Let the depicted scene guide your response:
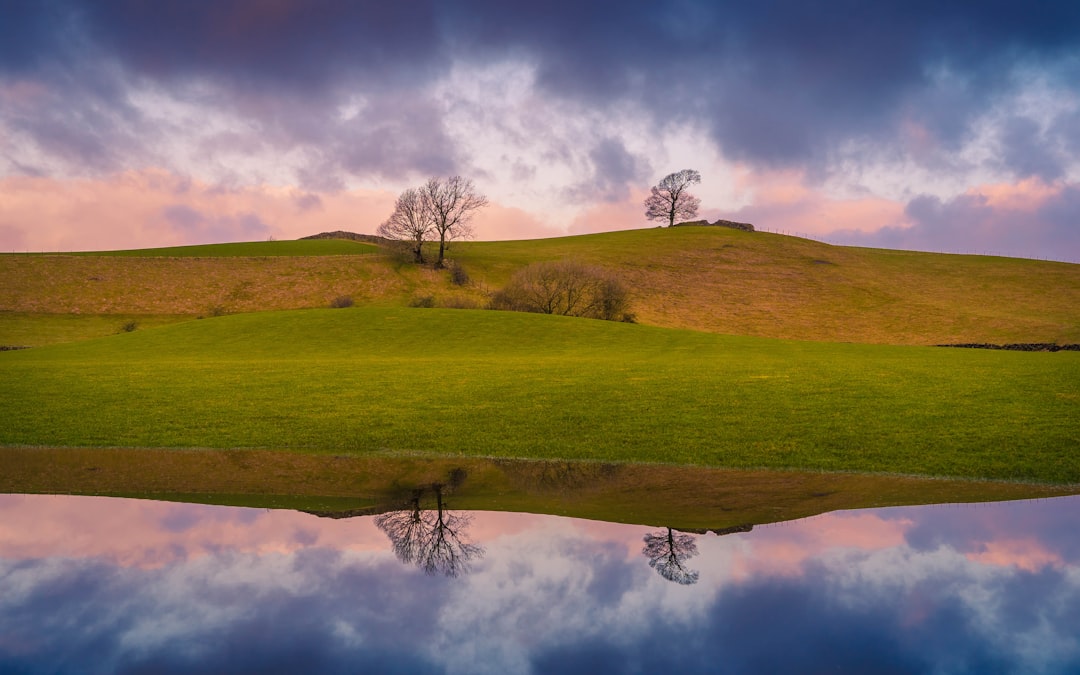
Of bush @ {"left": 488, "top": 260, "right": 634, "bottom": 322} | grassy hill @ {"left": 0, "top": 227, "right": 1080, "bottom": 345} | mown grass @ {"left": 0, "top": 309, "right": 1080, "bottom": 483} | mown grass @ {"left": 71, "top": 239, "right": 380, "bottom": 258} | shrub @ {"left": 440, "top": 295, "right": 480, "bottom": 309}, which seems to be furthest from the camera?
mown grass @ {"left": 71, "top": 239, "right": 380, "bottom": 258}

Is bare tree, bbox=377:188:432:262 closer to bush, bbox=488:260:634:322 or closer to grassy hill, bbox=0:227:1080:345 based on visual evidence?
grassy hill, bbox=0:227:1080:345

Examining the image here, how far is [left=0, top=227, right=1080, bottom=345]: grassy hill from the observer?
7525 centimetres

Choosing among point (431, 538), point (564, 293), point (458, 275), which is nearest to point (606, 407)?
point (431, 538)

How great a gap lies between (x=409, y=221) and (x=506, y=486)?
77.2m

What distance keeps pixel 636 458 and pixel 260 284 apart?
75.0m

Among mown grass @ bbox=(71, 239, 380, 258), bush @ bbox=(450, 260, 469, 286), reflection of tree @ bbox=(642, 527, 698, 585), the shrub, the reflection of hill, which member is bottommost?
the reflection of hill

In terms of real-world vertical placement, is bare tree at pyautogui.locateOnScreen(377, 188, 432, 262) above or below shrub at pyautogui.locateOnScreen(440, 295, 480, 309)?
above

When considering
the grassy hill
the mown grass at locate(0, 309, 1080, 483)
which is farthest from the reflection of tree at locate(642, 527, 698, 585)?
the grassy hill

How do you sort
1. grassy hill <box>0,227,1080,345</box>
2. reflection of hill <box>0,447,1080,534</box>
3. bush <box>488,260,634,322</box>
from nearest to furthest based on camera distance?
reflection of hill <box>0,447,1080,534</box> → bush <box>488,260,634,322</box> → grassy hill <box>0,227,1080,345</box>

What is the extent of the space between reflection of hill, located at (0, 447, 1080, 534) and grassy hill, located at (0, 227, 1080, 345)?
52.2 m

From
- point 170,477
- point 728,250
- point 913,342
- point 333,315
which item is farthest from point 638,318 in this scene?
point 170,477

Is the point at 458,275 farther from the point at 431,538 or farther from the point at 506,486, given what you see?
the point at 431,538

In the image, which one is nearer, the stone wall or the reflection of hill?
the reflection of hill

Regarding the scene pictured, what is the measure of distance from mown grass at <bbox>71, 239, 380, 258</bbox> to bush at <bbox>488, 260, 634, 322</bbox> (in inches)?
1465
